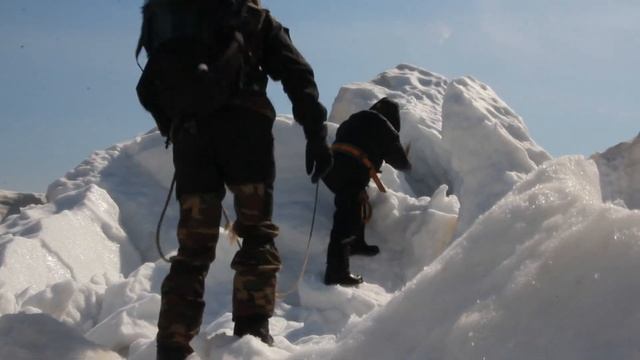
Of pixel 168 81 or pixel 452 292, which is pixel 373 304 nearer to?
pixel 168 81

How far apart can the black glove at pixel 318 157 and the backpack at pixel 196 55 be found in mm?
356

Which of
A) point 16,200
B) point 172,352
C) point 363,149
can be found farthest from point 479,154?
point 16,200

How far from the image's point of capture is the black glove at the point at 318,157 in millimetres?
2738

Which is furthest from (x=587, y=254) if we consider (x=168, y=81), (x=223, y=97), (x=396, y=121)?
(x=396, y=121)

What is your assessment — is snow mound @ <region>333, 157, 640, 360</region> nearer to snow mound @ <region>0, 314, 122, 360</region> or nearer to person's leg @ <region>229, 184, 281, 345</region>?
person's leg @ <region>229, 184, 281, 345</region>

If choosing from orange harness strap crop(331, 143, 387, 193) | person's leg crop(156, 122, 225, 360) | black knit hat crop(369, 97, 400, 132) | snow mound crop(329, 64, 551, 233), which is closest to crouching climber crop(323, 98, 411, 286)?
orange harness strap crop(331, 143, 387, 193)

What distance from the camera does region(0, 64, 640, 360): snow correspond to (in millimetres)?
1587

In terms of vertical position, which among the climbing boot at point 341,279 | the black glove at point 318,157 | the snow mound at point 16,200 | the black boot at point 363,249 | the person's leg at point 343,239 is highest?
the black glove at point 318,157

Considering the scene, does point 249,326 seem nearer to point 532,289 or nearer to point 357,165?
point 532,289

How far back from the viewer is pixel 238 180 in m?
2.65

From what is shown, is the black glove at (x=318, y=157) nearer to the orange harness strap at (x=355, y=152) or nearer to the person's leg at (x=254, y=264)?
the person's leg at (x=254, y=264)

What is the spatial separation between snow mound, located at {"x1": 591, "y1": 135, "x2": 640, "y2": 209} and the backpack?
4.90 ft

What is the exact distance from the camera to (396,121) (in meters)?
6.34

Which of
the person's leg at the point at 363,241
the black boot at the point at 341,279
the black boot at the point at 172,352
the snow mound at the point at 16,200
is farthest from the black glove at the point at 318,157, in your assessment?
the snow mound at the point at 16,200
